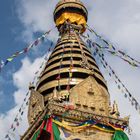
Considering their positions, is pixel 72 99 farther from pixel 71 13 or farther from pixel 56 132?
pixel 71 13

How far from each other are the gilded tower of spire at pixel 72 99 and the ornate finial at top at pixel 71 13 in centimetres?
168

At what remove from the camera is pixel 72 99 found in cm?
2777

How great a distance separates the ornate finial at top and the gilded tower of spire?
168 centimetres

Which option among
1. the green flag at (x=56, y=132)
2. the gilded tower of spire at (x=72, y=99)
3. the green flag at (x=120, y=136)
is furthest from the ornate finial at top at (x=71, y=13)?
the green flag at (x=56, y=132)

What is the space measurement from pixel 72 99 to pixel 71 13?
10.2m

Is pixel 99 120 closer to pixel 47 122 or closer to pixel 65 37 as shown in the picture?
pixel 47 122

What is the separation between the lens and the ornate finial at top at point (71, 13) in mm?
35688

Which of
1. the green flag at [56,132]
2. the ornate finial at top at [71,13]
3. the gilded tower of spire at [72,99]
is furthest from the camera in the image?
the ornate finial at top at [71,13]

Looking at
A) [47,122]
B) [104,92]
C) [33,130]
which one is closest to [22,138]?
[33,130]

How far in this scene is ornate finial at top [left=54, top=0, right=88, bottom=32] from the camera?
35.7 metres

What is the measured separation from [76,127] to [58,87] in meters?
3.64

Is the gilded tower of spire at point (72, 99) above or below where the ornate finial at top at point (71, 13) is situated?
below

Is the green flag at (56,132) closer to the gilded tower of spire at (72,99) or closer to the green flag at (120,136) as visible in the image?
the gilded tower of spire at (72,99)

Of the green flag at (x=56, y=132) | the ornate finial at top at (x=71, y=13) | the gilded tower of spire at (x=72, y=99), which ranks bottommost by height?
the green flag at (x=56, y=132)
